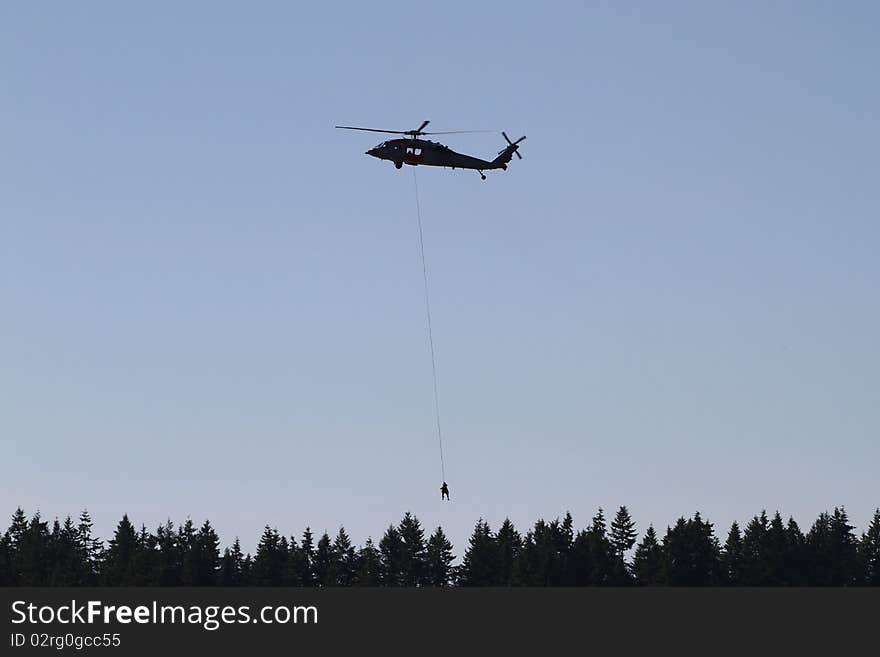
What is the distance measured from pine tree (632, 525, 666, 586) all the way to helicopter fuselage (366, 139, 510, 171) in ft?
187

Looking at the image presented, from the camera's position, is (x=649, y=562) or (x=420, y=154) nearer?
(x=420, y=154)

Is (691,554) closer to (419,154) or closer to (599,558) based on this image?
(599,558)

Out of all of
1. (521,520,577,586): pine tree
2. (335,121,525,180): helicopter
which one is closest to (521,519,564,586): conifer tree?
(521,520,577,586): pine tree

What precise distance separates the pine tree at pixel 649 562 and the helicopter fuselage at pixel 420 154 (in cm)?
5688

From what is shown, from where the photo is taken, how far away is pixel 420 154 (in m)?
144

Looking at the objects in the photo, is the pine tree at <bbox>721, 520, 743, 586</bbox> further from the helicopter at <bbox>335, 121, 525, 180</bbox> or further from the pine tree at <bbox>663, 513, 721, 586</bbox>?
the helicopter at <bbox>335, 121, 525, 180</bbox>

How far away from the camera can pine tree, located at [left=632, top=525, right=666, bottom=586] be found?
192950 millimetres

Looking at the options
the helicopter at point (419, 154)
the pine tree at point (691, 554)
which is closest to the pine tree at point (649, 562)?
the pine tree at point (691, 554)

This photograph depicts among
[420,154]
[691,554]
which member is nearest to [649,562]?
[691,554]

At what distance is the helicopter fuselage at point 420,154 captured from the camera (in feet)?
470

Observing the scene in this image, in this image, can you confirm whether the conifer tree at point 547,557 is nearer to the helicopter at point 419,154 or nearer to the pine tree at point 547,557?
the pine tree at point 547,557

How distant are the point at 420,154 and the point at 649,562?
61631mm

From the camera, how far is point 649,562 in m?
194

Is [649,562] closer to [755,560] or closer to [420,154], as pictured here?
[755,560]
